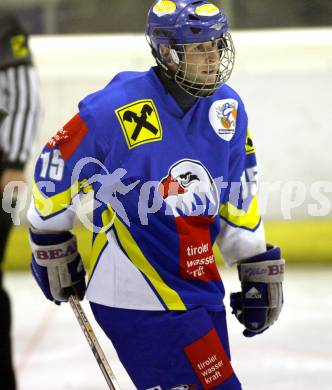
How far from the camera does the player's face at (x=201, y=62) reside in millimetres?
1953

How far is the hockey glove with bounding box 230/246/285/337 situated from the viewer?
2143mm

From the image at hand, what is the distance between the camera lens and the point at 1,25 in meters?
3.17

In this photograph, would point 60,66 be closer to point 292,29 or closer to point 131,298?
point 292,29

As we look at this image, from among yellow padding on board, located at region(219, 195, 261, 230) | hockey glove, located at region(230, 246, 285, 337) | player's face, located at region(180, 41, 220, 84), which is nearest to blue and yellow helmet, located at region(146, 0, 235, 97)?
Answer: player's face, located at region(180, 41, 220, 84)

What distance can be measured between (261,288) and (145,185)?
15.0 inches

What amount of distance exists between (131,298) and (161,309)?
0.06 metres

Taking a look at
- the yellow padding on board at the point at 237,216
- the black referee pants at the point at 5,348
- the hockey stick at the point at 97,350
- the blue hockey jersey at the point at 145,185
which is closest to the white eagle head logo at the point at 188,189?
the blue hockey jersey at the point at 145,185

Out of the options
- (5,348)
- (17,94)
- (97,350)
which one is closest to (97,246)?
(97,350)

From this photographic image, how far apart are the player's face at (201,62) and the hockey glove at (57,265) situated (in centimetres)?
42

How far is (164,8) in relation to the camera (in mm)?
2008

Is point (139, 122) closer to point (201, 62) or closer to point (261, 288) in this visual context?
point (201, 62)

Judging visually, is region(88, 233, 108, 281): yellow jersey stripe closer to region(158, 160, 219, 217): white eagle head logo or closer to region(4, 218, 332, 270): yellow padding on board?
region(158, 160, 219, 217): white eagle head logo

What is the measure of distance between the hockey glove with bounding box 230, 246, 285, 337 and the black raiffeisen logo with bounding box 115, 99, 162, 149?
A: 39 centimetres

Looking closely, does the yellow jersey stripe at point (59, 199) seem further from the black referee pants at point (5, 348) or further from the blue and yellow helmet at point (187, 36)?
the black referee pants at point (5, 348)
